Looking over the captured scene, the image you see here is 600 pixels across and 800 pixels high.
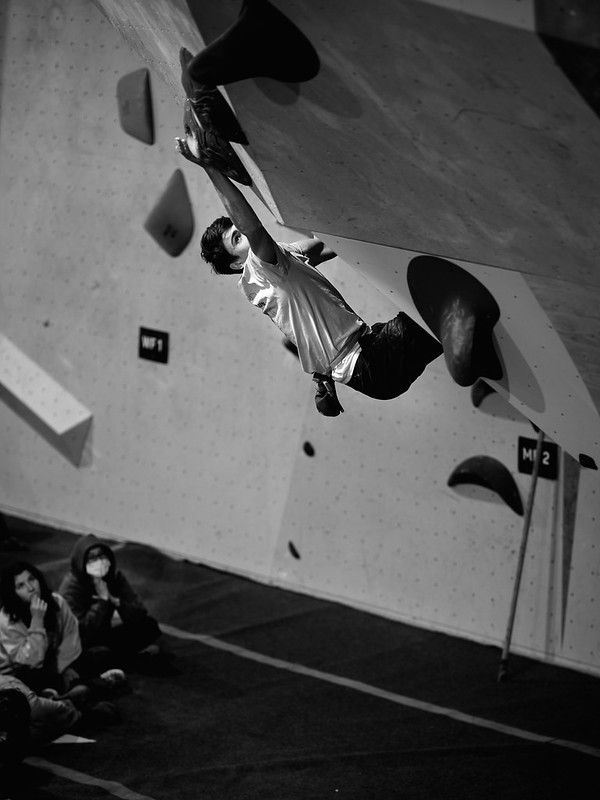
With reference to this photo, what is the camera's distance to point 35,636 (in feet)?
14.2

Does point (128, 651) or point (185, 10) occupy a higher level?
point (185, 10)

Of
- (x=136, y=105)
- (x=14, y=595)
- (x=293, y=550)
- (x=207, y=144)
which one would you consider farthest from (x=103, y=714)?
(x=136, y=105)

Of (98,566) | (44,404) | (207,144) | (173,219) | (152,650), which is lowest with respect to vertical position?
(152,650)

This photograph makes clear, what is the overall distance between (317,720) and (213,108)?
9.11ft

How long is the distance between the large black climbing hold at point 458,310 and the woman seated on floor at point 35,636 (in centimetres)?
213

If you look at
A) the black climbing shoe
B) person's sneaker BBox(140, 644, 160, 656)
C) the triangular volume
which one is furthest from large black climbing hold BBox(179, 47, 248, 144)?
the triangular volume

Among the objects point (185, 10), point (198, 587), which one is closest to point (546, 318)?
point (185, 10)

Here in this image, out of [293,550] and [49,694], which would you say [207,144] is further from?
[293,550]

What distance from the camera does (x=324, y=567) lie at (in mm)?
5770

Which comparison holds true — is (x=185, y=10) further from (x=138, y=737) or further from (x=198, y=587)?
(x=198, y=587)

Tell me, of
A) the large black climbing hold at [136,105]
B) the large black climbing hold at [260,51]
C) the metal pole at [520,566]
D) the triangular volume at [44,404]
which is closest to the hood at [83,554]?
the triangular volume at [44,404]

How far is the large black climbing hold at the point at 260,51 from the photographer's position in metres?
2.23

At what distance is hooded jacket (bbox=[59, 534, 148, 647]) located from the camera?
4863 millimetres

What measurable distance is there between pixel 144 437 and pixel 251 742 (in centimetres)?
232
